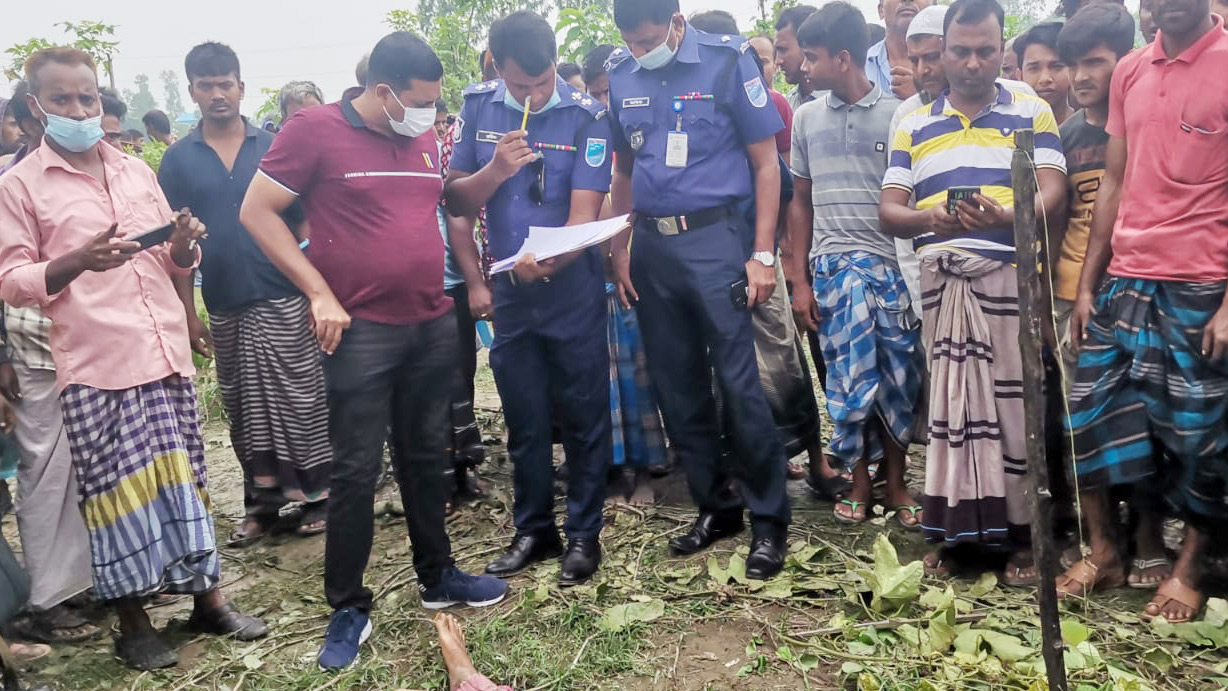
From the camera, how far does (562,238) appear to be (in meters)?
3.12

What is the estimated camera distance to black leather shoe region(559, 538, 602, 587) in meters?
3.36

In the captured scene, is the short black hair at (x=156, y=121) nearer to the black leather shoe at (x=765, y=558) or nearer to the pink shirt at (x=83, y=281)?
the pink shirt at (x=83, y=281)

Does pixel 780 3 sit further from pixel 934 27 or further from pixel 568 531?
pixel 568 531

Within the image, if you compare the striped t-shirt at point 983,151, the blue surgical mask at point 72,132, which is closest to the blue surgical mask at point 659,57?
the striped t-shirt at point 983,151

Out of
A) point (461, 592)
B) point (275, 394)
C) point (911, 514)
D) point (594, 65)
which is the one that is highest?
point (594, 65)

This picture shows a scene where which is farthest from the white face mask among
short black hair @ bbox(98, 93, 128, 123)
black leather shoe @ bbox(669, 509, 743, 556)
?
short black hair @ bbox(98, 93, 128, 123)

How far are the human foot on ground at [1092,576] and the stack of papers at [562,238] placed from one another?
75.9 inches

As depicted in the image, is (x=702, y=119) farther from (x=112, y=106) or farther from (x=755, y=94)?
(x=112, y=106)

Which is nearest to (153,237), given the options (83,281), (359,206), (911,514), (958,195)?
(83,281)

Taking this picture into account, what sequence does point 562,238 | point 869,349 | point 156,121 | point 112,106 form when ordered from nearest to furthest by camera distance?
point 562,238 < point 869,349 < point 112,106 < point 156,121

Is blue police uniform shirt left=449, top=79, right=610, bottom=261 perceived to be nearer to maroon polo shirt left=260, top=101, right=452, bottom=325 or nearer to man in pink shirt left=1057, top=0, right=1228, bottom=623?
maroon polo shirt left=260, top=101, right=452, bottom=325

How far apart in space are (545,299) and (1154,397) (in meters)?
2.06

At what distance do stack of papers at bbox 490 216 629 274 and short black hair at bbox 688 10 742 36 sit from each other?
183cm

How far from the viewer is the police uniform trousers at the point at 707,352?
3309 mm
